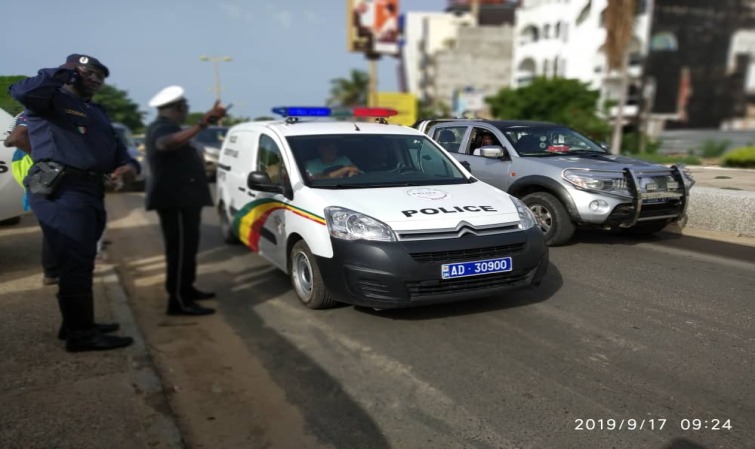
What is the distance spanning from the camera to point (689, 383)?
134 inches

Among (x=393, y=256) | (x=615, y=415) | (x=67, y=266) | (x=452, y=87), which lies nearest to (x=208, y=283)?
(x=67, y=266)

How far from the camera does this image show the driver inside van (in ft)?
16.5

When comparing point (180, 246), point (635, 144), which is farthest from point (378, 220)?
point (635, 144)

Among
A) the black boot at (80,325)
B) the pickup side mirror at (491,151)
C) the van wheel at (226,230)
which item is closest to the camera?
the black boot at (80,325)

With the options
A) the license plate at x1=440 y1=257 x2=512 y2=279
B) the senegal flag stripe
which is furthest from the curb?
the license plate at x1=440 y1=257 x2=512 y2=279

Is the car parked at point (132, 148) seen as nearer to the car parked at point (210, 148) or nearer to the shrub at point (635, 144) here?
the car parked at point (210, 148)

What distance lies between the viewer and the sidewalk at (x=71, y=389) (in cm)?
288

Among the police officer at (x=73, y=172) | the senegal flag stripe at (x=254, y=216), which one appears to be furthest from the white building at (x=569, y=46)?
the police officer at (x=73, y=172)

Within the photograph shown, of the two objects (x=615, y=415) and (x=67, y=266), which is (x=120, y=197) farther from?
(x=615, y=415)

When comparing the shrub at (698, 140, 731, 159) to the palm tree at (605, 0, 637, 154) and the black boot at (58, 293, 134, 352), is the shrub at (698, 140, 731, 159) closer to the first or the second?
the palm tree at (605, 0, 637, 154)

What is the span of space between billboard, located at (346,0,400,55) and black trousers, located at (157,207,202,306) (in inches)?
1911

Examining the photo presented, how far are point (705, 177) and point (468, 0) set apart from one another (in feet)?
242

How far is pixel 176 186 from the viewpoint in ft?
15.1

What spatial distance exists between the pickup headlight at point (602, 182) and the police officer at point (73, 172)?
4704 millimetres
